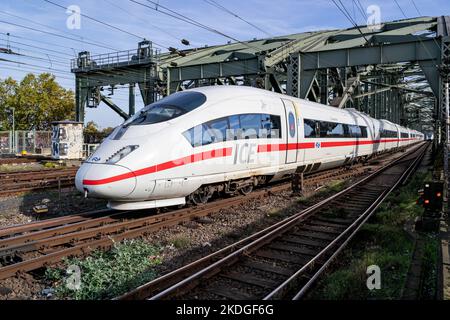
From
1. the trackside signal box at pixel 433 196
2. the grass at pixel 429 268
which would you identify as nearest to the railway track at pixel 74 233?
the trackside signal box at pixel 433 196

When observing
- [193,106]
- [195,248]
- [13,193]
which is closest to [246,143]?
[193,106]

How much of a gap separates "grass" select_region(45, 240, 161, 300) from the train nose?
118 cm

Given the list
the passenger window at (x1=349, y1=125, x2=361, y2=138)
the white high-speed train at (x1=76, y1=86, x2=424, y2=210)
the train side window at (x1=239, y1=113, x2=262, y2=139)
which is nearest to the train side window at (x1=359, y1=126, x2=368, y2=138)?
the passenger window at (x1=349, y1=125, x2=361, y2=138)

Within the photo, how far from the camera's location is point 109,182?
24.3 ft

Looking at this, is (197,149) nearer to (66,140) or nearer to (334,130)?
(334,130)

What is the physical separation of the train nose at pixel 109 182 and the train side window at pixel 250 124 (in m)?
3.59

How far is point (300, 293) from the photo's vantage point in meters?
4.86

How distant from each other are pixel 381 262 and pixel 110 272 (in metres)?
4.09

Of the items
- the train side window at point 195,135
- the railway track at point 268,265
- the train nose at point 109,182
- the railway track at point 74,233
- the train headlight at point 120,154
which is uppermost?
the train side window at point 195,135

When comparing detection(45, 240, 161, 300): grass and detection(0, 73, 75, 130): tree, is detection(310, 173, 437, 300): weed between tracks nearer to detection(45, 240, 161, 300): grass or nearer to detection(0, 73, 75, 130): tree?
detection(45, 240, 161, 300): grass

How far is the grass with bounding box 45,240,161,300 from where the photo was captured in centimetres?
507

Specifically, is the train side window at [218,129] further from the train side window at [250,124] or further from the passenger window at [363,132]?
the passenger window at [363,132]

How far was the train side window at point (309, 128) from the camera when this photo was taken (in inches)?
530
